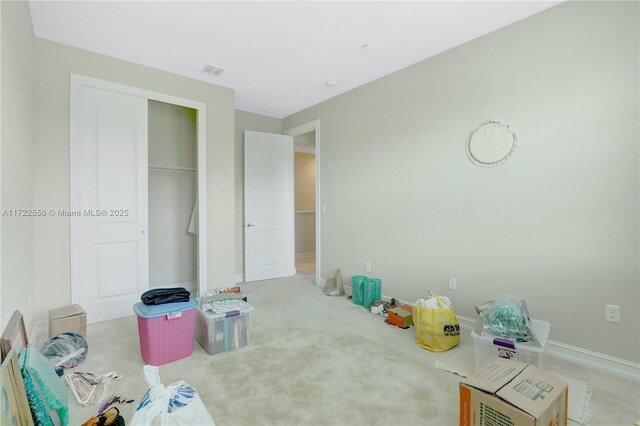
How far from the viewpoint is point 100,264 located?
10.1 feet

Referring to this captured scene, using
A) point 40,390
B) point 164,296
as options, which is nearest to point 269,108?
point 164,296

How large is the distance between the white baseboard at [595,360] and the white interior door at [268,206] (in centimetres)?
352

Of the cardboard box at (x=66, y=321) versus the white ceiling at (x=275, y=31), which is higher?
the white ceiling at (x=275, y=31)

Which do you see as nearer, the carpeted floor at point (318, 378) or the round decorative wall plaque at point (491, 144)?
the carpeted floor at point (318, 378)

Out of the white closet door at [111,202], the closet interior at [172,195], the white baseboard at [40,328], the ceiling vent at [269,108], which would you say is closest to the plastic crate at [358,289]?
the closet interior at [172,195]

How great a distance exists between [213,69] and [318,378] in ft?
10.7

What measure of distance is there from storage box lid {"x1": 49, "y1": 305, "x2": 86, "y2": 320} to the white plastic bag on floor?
1793mm

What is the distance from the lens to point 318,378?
2.03 meters

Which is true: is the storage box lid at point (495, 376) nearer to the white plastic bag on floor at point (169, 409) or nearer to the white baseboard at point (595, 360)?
the white baseboard at point (595, 360)

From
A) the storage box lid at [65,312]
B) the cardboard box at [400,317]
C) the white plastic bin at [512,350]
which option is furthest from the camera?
the cardboard box at [400,317]

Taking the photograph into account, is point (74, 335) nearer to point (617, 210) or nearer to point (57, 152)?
point (57, 152)

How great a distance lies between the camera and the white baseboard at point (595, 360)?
6.63 feet

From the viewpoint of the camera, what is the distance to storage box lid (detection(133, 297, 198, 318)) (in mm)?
Result: 2141

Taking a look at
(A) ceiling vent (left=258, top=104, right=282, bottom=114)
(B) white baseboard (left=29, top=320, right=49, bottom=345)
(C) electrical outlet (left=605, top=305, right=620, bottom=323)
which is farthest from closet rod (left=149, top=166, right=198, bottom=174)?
(C) electrical outlet (left=605, top=305, right=620, bottom=323)
